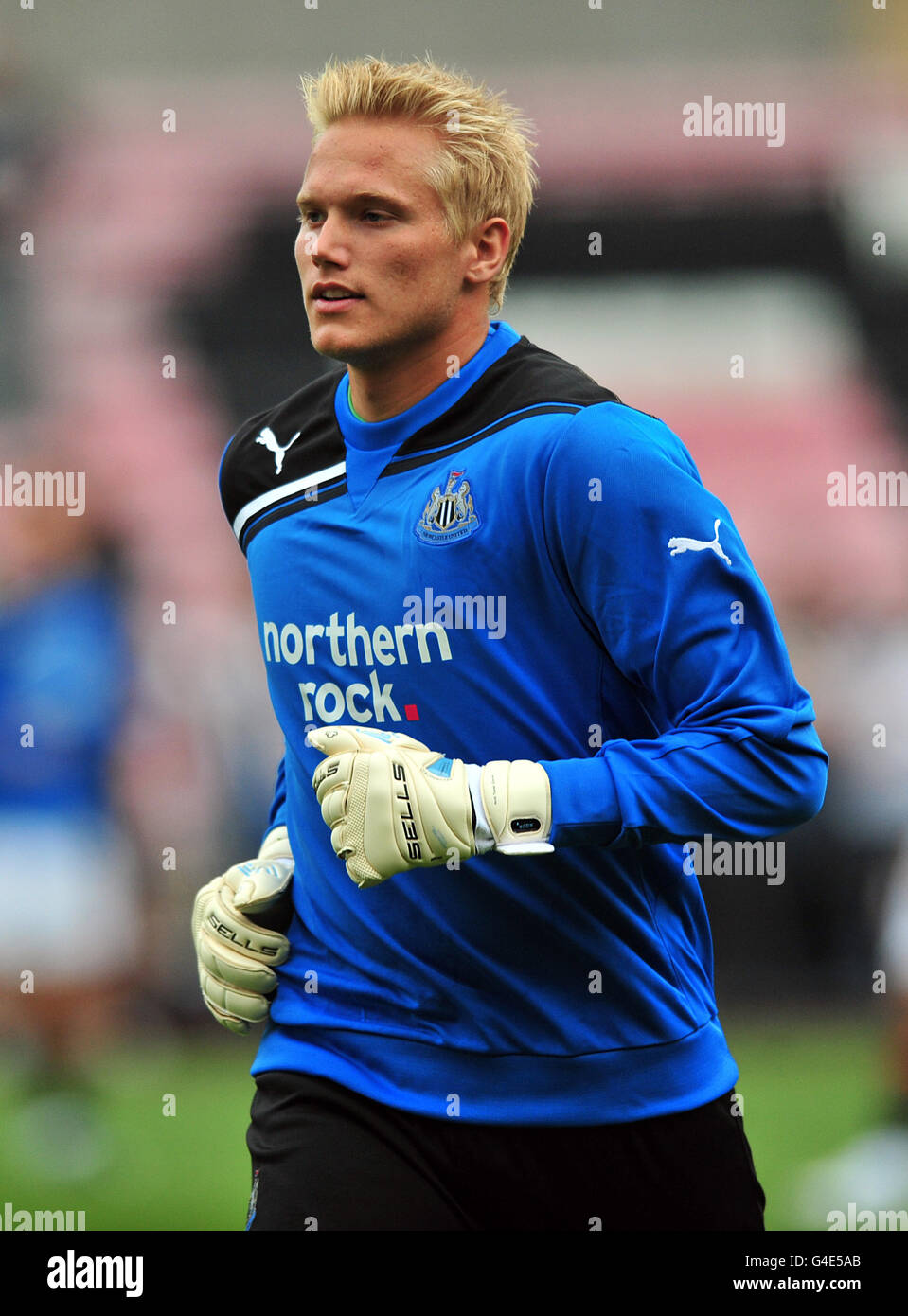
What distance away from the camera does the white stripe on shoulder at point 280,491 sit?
8.06 feet

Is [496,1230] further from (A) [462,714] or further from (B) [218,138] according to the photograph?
(B) [218,138]

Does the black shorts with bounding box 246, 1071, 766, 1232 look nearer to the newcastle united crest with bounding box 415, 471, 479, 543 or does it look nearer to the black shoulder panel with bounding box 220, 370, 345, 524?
the newcastle united crest with bounding box 415, 471, 479, 543

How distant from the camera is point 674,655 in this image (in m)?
2.08

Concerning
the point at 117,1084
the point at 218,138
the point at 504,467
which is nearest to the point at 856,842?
the point at 117,1084

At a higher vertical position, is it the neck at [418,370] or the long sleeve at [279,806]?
the neck at [418,370]

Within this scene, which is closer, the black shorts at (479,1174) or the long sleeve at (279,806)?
the black shorts at (479,1174)

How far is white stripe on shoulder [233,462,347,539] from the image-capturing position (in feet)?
8.06

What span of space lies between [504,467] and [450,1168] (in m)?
0.91

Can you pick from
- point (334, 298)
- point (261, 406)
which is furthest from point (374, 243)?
point (261, 406)

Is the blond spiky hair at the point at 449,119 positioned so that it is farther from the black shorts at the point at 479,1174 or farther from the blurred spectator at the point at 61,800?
the blurred spectator at the point at 61,800

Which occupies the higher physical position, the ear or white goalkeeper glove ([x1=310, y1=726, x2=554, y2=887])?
the ear

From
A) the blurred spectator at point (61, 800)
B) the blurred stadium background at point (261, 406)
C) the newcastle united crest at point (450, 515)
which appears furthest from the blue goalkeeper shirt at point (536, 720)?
the blurred spectator at point (61, 800)

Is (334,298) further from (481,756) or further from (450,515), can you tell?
(481,756)

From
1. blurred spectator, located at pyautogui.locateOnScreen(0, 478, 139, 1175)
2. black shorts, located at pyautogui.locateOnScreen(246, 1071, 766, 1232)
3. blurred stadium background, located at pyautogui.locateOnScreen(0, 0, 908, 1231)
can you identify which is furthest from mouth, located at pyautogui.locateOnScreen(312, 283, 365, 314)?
blurred spectator, located at pyautogui.locateOnScreen(0, 478, 139, 1175)
